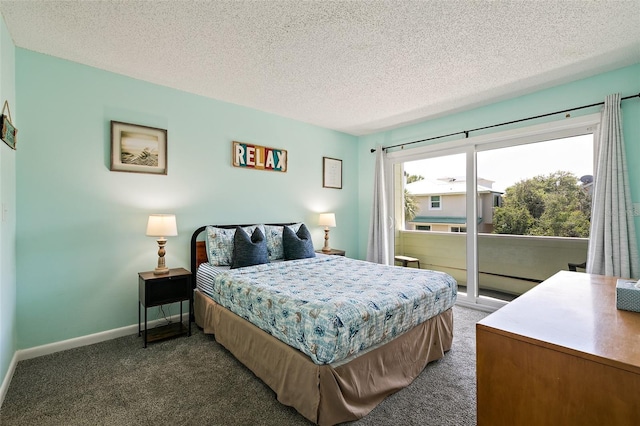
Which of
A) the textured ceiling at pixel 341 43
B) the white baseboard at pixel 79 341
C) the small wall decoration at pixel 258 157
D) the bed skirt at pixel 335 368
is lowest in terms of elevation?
the white baseboard at pixel 79 341

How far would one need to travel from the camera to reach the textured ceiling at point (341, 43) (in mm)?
2008

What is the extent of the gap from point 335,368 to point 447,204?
10.8 feet

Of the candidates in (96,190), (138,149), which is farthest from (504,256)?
(96,190)

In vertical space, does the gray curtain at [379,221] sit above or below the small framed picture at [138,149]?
below

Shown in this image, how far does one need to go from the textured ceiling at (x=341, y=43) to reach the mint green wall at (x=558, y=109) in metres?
0.14

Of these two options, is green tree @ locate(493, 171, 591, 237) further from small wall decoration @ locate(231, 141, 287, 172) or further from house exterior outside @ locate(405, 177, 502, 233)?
small wall decoration @ locate(231, 141, 287, 172)

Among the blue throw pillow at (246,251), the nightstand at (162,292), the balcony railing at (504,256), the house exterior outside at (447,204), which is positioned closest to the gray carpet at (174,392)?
the nightstand at (162,292)

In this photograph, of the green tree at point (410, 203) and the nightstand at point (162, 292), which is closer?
the nightstand at point (162, 292)

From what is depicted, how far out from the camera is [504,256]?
3.77m

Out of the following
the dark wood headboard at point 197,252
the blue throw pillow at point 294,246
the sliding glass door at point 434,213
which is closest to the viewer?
the dark wood headboard at point 197,252

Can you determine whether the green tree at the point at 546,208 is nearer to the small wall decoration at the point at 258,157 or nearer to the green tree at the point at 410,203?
the green tree at the point at 410,203

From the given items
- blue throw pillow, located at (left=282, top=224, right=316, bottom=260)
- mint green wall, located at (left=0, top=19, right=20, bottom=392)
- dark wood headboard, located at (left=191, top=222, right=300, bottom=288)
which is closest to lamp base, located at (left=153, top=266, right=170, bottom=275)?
dark wood headboard, located at (left=191, top=222, right=300, bottom=288)

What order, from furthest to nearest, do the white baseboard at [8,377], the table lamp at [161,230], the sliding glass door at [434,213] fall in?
the sliding glass door at [434,213]
the table lamp at [161,230]
the white baseboard at [8,377]

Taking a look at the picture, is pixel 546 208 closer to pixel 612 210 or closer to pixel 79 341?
pixel 612 210
